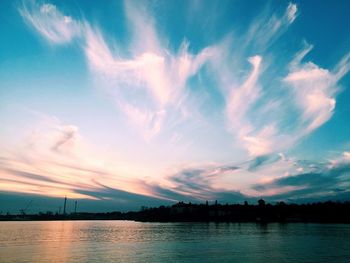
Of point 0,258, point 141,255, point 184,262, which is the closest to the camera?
point 184,262

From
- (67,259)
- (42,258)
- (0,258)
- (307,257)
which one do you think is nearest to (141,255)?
(67,259)

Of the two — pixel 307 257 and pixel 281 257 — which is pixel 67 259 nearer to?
pixel 281 257

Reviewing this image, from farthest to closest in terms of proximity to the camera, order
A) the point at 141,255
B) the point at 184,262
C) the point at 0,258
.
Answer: the point at 141,255, the point at 0,258, the point at 184,262

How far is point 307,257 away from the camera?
6266 cm

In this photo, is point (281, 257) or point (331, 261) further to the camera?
point (281, 257)

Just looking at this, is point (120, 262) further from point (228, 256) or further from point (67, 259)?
point (228, 256)

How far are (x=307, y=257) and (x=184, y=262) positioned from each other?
23804mm

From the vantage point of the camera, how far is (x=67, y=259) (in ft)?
198

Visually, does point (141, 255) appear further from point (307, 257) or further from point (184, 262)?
point (307, 257)

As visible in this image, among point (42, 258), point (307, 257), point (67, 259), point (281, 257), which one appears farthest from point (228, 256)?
point (42, 258)

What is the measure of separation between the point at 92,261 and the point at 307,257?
39.0 meters

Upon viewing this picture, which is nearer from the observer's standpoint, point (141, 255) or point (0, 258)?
point (0, 258)

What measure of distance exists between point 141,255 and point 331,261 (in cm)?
3435

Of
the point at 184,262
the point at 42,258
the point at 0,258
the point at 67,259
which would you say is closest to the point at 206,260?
the point at 184,262
